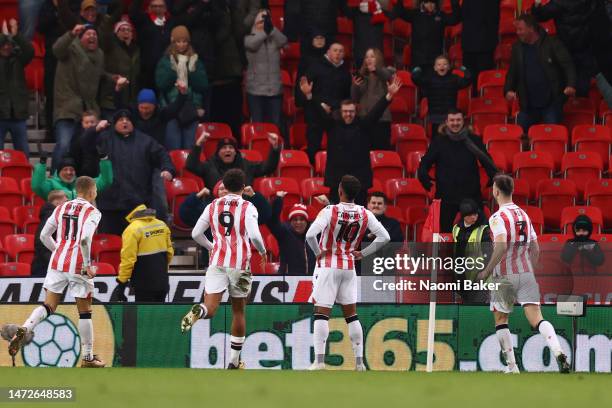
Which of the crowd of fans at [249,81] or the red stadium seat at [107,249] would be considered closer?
the red stadium seat at [107,249]

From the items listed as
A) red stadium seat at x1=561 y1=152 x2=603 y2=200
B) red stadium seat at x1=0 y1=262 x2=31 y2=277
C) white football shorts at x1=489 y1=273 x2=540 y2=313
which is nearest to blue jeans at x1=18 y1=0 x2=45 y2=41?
red stadium seat at x1=0 y1=262 x2=31 y2=277

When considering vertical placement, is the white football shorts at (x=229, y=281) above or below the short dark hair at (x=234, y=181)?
below

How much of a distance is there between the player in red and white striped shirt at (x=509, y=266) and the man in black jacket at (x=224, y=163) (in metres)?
4.55

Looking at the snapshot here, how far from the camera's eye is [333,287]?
46.8 ft

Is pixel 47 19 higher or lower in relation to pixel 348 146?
higher

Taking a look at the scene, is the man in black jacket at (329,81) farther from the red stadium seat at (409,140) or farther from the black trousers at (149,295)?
the black trousers at (149,295)

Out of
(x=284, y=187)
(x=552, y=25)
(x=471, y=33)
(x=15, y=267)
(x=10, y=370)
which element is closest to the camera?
(x=10, y=370)

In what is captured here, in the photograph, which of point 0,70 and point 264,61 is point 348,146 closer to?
point 264,61

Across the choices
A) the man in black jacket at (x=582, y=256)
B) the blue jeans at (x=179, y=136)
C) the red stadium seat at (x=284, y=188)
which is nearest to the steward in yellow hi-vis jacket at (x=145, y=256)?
the red stadium seat at (x=284, y=188)

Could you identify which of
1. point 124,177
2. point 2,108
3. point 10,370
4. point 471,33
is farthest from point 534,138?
point 10,370

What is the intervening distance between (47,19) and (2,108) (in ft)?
5.79

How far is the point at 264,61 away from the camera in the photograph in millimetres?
20688

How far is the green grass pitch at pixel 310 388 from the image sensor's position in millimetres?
9572

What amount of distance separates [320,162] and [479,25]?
2997mm
